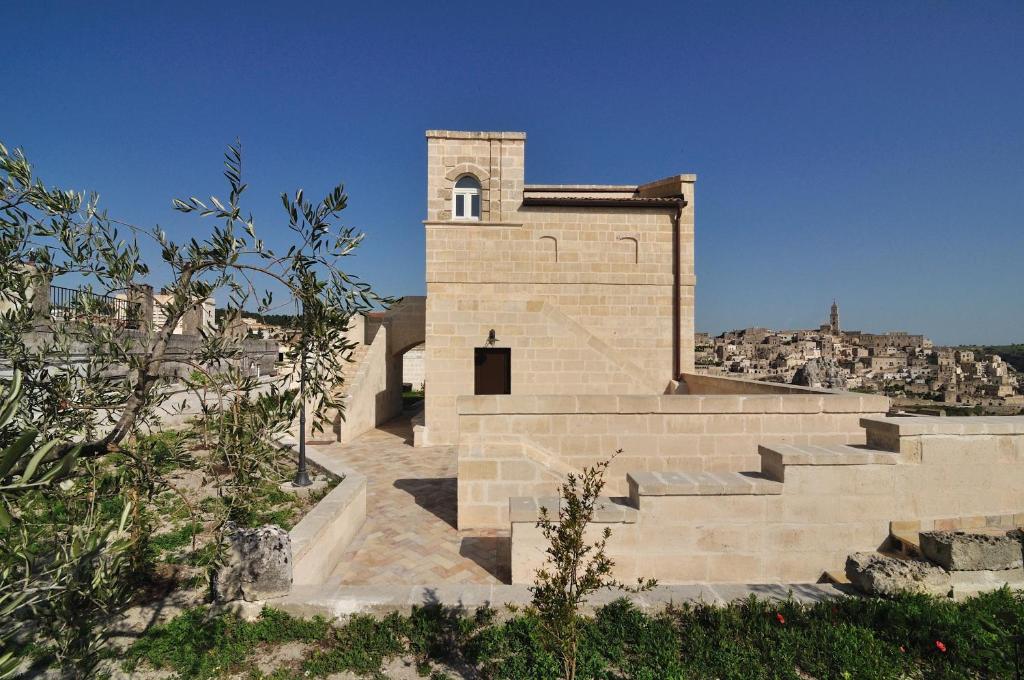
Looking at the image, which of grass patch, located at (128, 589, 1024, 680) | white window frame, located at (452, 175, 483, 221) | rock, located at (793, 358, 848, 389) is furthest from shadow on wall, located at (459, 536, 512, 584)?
white window frame, located at (452, 175, 483, 221)

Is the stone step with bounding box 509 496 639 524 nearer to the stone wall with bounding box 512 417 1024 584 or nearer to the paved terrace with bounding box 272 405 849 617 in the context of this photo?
the stone wall with bounding box 512 417 1024 584

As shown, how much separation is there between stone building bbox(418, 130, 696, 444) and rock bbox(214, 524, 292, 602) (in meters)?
7.72

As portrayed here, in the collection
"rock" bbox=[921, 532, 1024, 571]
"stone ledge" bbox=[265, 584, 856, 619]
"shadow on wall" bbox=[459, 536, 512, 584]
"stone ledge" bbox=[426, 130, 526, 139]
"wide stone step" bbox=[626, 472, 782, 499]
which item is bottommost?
"shadow on wall" bbox=[459, 536, 512, 584]

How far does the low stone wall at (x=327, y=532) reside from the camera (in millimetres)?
4445

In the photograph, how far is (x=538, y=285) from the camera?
12781mm

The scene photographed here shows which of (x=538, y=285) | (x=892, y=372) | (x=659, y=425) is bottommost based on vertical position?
(x=892, y=372)

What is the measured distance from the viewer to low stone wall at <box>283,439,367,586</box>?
14.6ft

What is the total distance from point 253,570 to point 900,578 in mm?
6204

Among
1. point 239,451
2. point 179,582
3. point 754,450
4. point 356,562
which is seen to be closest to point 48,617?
point 239,451

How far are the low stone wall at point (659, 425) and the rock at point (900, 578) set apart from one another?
251cm

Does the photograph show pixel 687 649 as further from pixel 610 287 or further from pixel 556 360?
pixel 610 287

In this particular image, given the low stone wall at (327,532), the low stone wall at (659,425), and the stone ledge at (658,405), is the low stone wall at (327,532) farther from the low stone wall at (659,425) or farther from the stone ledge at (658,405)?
the stone ledge at (658,405)

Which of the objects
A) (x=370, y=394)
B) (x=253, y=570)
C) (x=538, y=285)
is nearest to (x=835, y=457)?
(x=253, y=570)

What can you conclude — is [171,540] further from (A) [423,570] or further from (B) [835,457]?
(B) [835,457]
